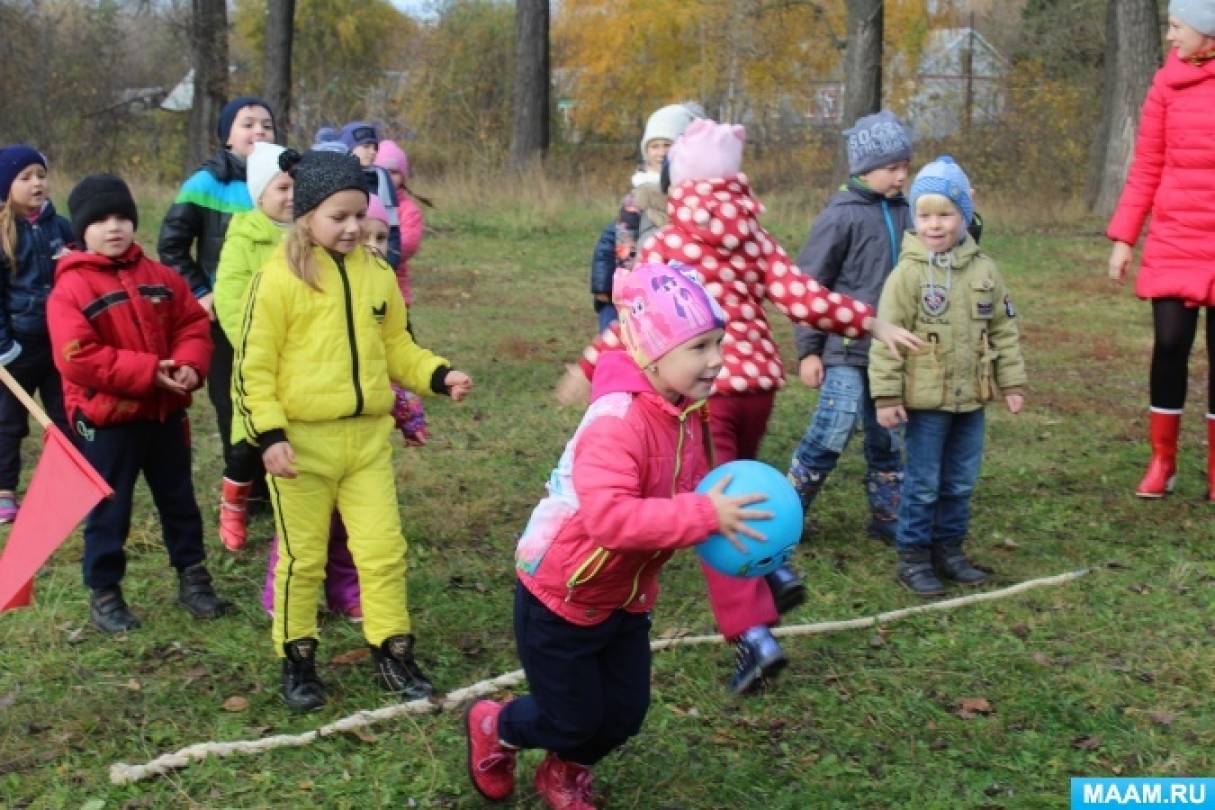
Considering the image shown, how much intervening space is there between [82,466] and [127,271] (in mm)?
995

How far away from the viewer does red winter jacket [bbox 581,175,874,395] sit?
198 inches

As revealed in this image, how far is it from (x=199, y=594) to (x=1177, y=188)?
5099 mm

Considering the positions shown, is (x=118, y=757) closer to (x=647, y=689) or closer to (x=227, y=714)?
(x=227, y=714)

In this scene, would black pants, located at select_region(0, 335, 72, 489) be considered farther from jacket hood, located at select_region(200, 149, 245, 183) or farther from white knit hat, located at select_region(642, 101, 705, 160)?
white knit hat, located at select_region(642, 101, 705, 160)

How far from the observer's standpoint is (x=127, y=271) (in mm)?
5309

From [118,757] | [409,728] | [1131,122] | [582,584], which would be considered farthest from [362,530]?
[1131,122]

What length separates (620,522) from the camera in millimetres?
3354

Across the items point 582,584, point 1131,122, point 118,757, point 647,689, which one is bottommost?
point 118,757

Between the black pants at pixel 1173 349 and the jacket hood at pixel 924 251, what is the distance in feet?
6.20

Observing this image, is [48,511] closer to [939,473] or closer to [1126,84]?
[939,473]

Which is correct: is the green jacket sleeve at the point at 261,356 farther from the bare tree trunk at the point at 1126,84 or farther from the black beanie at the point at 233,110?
the bare tree trunk at the point at 1126,84

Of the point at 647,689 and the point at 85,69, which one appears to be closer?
the point at 647,689

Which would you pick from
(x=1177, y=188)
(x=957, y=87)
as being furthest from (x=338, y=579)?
(x=957, y=87)

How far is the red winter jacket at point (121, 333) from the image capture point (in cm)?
511
